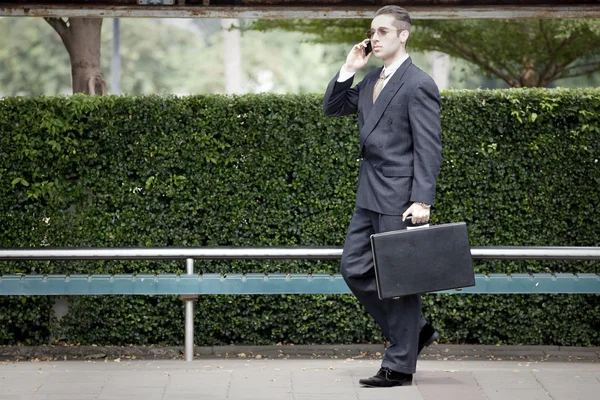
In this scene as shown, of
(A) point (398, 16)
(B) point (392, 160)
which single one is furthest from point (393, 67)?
(B) point (392, 160)

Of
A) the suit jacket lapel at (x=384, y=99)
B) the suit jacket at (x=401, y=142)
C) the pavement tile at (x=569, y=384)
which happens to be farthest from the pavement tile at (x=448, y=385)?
the suit jacket lapel at (x=384, y=99)

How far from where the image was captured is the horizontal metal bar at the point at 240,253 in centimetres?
679

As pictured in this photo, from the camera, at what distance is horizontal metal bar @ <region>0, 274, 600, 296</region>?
6777 mm

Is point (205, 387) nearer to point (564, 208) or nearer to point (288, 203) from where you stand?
point (288, 203)

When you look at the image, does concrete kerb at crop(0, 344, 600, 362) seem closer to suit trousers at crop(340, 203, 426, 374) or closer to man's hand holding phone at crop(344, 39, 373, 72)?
suit trousers at crop(340, 203, 426, 374)

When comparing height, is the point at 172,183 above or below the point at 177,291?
above

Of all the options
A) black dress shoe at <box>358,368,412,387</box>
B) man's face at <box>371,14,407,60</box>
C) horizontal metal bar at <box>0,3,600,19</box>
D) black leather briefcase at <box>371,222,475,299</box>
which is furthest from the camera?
horizontal metal bar at <box>0,3,600,19</box>

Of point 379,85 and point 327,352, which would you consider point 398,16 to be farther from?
point 327,352

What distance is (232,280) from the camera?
6.79m

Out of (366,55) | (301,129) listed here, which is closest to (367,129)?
(366,55)

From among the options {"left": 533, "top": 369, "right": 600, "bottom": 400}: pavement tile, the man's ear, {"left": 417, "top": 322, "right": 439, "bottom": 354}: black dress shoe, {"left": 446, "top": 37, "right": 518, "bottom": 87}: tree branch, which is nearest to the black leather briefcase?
{"left": 417, "top": 322, "right": 439, "bottom": 354}: black dress shoe

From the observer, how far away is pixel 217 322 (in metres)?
7.36

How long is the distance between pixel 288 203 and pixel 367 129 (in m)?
1.55

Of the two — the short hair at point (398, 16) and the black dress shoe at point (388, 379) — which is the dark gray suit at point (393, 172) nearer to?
the black dress shoe at point (388, 379)
